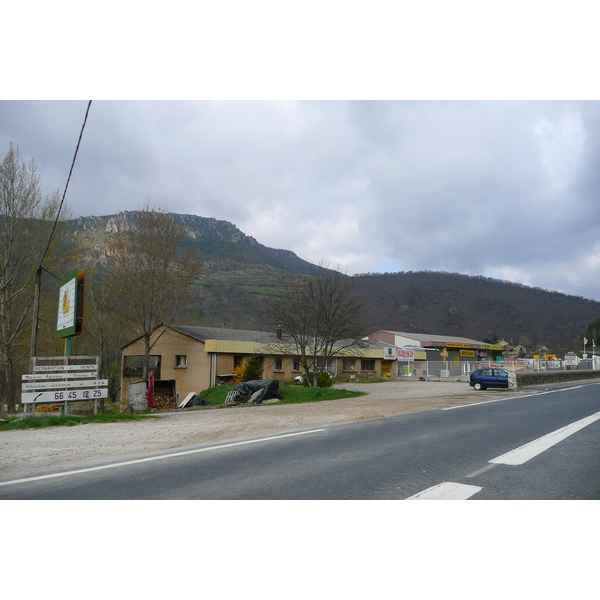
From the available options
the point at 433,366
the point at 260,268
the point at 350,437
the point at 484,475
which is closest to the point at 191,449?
the point at 350,437

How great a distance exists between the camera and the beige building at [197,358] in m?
32.7

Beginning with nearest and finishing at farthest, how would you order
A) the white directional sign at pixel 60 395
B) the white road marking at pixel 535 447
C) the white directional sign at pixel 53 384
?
the white road marking at pixel 535 447
the white directional sign at pixel 60 395
the white directional sign at pixel 53 384

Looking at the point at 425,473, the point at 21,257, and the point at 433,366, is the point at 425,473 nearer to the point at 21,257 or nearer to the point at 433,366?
the point at 21,257

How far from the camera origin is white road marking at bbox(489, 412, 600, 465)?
6.55 meters

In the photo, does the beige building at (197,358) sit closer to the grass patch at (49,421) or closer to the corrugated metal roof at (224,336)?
the corrugated metal roof at (224,336)

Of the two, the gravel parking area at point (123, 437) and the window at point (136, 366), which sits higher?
the window at point (136, 366)

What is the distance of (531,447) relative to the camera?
24.8 feet

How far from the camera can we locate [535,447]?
7.57 m

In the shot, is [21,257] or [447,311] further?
[447,311]

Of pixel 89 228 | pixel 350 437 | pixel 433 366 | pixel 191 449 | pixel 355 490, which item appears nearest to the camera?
pixel 355 490

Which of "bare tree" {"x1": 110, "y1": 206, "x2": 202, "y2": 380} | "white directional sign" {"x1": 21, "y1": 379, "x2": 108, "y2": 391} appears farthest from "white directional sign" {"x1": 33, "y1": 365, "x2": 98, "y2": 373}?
"bare tree" {"x1": 110, "y1": 206, "x2": 202, "y2": 380}

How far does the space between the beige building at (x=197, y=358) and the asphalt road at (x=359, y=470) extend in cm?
2195

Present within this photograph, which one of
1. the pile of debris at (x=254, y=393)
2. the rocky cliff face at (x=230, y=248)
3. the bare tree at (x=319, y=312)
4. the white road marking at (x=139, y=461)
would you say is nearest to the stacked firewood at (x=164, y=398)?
the pile of debris at (x=254, y=393)

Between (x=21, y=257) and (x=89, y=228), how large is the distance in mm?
9265
